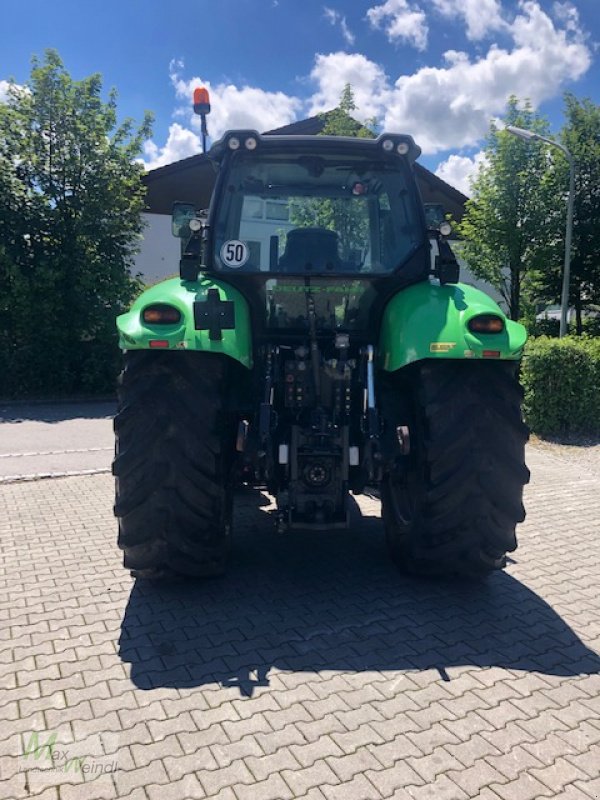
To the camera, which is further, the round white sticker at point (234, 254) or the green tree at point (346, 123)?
the green tree at point (346, 123)

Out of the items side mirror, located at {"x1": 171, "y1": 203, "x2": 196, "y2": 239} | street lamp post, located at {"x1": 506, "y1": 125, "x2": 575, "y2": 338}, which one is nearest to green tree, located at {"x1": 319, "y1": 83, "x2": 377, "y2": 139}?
street lamp post, located at {"x1": 506, "y1": 125, "x2": 575, "y2": 338}

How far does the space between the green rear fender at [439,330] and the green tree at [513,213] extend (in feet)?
38.9

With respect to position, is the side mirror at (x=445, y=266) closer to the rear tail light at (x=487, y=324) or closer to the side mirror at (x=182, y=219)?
the rear tail light at (x=487, y=324)

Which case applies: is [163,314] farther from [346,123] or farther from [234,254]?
[346,123]

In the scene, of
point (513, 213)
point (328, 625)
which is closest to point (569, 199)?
point (513, 213)

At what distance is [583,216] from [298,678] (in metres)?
17.7

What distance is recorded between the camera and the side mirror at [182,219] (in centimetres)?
431

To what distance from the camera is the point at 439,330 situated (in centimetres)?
350

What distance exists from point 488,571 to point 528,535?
1411 mm

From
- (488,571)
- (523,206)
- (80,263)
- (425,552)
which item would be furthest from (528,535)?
(523,206)

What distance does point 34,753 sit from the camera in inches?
94.9

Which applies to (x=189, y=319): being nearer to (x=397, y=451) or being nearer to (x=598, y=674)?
(x=397, y=451)

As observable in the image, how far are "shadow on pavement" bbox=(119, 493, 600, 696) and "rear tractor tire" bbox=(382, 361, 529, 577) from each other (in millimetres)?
300

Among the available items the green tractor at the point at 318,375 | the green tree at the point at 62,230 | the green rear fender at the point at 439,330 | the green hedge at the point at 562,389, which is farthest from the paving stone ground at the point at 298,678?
the green tree at the point at 62,230
